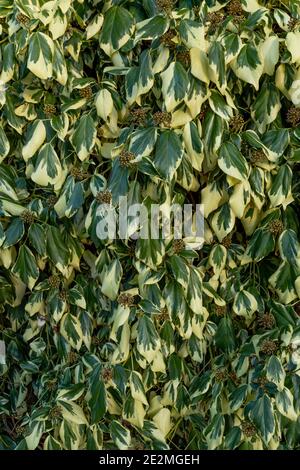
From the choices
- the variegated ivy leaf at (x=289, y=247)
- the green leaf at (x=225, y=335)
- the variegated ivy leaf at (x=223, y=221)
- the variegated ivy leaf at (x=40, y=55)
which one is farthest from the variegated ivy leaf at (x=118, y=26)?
the green leaf at (x=225, y=335)

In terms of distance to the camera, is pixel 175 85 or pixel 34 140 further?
pixel 34 140

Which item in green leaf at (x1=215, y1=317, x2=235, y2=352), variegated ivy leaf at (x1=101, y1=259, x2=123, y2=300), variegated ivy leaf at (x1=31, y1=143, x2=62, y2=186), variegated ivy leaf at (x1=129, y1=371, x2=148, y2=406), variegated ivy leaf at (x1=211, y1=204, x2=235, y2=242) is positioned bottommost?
variegated ivy leaf at (x1=129, y1=371, x2=148, y2=406)

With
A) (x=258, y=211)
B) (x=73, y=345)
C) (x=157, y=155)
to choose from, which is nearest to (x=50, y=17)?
(x=157, y=155)

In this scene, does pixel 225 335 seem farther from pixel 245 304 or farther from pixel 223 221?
pixel 223 221

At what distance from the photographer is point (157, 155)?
1195 mm

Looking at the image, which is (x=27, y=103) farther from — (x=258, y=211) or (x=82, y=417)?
(x=82, y=417)

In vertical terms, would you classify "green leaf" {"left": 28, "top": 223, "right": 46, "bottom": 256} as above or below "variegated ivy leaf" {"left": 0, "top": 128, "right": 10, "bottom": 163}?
below

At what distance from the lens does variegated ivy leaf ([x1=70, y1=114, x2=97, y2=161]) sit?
1.25m

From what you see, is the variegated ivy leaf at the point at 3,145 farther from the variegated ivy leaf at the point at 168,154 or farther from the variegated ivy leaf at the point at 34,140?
the variegated ivy leaf at the point at 168,154

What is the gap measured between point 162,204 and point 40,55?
403mm

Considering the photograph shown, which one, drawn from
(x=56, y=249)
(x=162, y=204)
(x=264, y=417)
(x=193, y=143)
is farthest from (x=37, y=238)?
(x=264, y=417)

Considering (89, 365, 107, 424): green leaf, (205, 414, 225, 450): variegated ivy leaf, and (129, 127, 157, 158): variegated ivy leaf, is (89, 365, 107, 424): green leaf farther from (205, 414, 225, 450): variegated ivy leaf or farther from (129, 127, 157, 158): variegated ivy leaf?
(129, 127, 157, 158): variegated ivy leaf

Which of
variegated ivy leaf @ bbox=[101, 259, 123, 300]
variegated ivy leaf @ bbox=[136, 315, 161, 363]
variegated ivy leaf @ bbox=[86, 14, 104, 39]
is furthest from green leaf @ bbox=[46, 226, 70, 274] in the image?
variegated ivy leaf @ bbox=[86, 14, 104, 39]

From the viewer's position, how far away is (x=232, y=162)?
1.21 m
